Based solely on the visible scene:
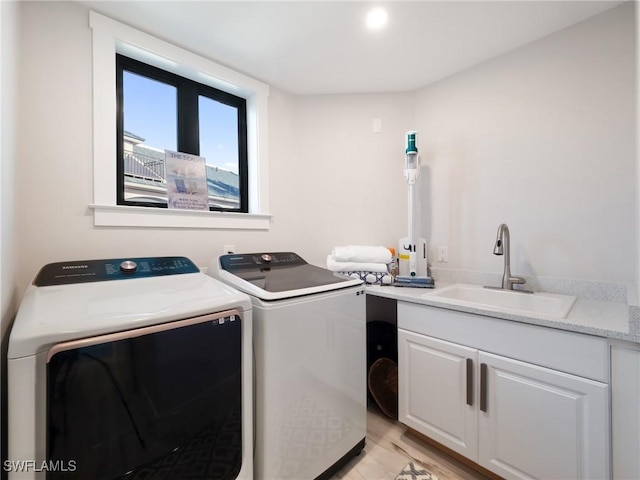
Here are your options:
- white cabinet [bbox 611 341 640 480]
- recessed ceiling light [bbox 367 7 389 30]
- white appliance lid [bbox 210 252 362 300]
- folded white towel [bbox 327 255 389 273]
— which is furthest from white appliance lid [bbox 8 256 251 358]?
recessed ceiling light [bbox 367 7 389 30]

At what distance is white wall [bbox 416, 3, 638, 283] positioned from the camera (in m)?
1.35

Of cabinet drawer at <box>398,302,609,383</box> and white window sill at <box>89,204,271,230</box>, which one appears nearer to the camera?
cabinet drawer at <box>398,302,609,383</box>

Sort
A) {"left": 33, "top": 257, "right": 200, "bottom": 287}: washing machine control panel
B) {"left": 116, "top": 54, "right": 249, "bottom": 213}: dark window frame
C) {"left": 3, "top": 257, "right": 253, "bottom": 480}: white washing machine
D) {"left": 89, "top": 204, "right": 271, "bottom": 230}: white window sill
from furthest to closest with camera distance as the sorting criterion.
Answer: {"left": 116, "top": 54, "right": 249, "bottom": 213}: dark window frame
{"left": 89, "top": 204, "right": 271, "bottom": 230}: white window sill
{"left": 33, "top": 257, "right": 200, "bottom": 287}: washing machine control panel
{"left": 3, "top": 257, "right": 253, "bottom": 480}: white washing machine

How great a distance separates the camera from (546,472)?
109cm

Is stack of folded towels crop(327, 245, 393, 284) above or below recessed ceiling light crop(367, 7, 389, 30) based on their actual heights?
below

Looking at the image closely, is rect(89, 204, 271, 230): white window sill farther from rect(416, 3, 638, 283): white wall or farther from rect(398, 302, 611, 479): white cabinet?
rect(416, 3, 638, 283): white wall

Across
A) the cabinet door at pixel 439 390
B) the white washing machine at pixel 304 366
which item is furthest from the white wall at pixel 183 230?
the cabinet door at pixel 439 390

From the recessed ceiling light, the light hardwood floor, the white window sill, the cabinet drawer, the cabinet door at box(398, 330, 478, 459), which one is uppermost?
the recessed ceiling light

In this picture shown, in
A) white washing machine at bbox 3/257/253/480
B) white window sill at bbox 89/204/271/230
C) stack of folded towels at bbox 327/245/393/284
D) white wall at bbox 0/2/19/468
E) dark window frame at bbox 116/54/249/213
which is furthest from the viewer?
stack of folded towels at bbox 327/245/393/284

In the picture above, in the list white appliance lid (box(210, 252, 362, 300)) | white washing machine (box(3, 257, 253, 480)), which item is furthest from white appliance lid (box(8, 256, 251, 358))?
white appliance lid (box(210, 252, 362, 300))

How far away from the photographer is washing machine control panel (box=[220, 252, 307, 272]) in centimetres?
147

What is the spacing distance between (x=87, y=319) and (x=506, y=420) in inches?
65.1

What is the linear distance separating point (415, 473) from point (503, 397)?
2.00 ft

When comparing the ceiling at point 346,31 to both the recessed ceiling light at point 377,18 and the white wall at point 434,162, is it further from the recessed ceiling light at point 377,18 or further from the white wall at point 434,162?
the white wall at point 434,162
